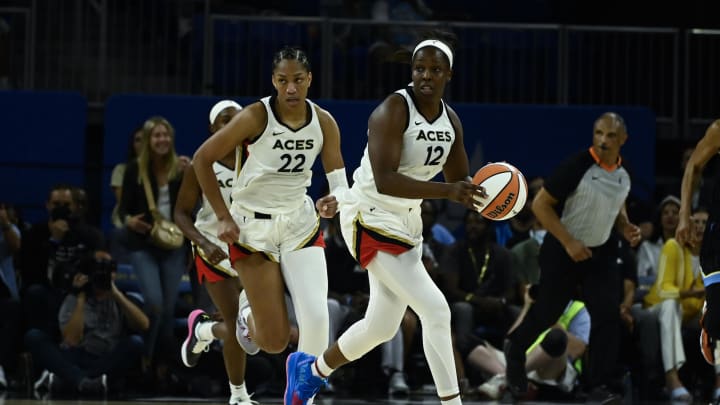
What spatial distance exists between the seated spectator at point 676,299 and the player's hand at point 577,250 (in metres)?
2.12

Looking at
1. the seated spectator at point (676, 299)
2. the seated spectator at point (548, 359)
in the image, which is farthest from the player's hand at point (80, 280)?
the seated spectator at point (676, 299)

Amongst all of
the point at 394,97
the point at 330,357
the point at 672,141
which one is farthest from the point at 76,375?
the point at 672,141

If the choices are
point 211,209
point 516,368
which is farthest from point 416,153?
point 516,368

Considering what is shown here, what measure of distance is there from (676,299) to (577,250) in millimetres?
2379

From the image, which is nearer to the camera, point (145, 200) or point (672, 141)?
point (145, 200)

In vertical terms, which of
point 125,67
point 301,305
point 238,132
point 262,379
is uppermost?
point 125,67

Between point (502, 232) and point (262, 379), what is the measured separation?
2744 millimetres

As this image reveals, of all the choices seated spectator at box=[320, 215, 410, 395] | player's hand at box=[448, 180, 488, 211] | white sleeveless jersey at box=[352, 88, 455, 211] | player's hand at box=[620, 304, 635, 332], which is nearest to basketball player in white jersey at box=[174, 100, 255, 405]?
white sleeveless jersey at box=[352, 88, 455, 211]

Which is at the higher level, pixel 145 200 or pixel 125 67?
pixel 125 67

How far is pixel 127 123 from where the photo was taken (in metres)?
10.7

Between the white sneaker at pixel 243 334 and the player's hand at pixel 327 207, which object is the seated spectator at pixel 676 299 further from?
the player's hand at pixel 327 207

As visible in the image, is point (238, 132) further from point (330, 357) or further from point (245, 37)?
point (245, 37)

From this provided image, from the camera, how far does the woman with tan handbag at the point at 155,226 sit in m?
Answer: 8.86

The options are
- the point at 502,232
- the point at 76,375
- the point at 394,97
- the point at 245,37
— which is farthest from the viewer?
the point at 245,37
